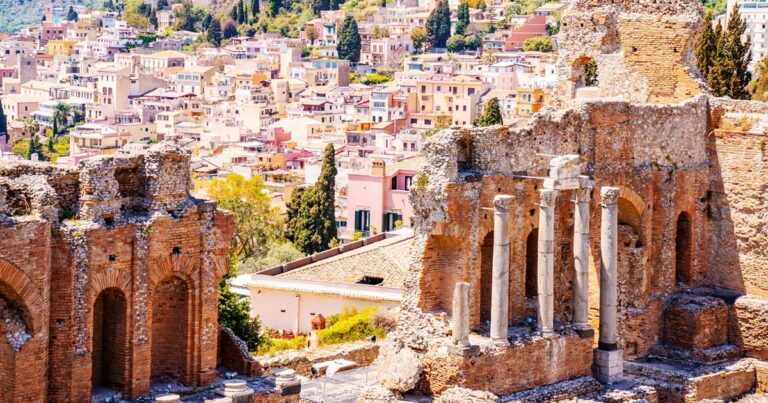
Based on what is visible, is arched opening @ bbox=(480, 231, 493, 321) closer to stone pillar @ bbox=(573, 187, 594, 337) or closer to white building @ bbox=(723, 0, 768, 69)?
stone pillar @ bbox=(573, 187, 594, 337)

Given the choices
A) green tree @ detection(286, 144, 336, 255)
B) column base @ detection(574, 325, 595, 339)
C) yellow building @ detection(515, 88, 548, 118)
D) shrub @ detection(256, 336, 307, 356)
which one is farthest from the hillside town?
yellow building @ detection(515, 88, 548, 118)

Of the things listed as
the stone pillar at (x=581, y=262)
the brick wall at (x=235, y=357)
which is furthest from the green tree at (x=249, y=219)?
the brick wall at (x=235, y=357)

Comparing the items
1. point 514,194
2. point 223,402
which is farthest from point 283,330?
point 223,402

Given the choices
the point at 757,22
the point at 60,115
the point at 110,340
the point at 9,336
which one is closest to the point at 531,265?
the point at 110,340

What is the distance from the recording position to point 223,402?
2464 centimetres

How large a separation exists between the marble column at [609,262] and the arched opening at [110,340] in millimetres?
10419

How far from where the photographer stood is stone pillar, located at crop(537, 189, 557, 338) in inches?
1158

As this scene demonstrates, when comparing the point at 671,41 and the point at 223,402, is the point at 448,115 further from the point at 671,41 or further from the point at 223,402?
the point at 223,402

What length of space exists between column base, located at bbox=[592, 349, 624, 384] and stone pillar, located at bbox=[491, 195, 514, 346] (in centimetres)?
307

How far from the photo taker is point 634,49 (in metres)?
35.6

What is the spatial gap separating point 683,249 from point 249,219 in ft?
132

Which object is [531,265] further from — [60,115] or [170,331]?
[60,115]

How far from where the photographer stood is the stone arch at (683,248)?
3500 cm

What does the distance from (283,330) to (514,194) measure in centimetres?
1642
